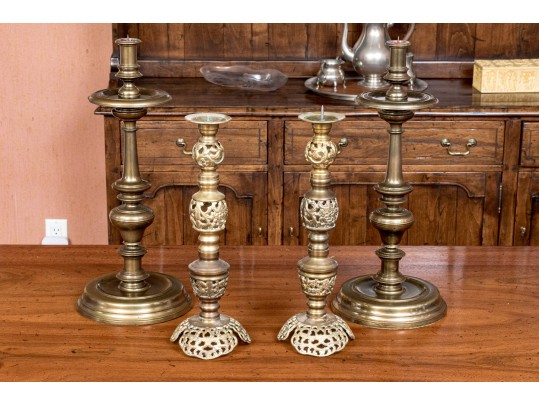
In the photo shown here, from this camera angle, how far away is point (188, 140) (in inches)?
142

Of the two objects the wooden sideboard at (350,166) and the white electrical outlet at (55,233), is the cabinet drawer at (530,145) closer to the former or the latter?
the wooden sideboard at (350,166)

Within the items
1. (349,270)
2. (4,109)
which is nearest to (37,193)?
(4,109)

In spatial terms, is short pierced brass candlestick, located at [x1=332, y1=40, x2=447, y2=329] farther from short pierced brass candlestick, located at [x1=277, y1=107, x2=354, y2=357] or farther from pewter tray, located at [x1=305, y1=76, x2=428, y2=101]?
pewter tray, located at [x1=305, y1=76, x2=428, y2=101]

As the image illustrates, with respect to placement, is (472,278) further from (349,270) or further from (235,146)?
(235,146)

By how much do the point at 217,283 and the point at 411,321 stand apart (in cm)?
39

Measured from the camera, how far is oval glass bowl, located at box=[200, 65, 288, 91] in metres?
3.88

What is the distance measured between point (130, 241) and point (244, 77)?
77.9 inches

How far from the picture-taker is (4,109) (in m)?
4.43

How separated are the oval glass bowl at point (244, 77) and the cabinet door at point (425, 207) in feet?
1.38

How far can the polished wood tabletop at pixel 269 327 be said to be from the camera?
174 cm

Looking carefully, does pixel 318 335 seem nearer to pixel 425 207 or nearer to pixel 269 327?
pixel 269 327

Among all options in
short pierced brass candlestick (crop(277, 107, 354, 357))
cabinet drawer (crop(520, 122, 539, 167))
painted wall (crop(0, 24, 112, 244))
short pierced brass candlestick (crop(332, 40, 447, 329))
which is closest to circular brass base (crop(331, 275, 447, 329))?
short pierced brass candlestick (crop(332, 40, 447, 329))

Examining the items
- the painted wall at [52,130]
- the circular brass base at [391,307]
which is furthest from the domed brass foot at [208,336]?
the painted wall at [52,130]
